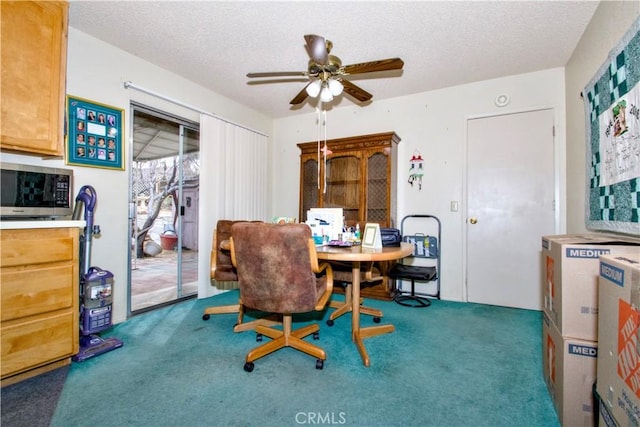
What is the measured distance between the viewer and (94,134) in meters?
2.47

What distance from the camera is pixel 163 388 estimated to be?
164 cm

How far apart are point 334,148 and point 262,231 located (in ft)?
7.86

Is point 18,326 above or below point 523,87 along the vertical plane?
below

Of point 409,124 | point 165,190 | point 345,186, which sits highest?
point 409,124

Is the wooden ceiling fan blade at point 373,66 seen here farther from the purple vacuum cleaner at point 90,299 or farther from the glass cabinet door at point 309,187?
the purple vacuum cleaner at point 90,299

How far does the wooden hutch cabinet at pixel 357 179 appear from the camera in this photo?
11.5 ft

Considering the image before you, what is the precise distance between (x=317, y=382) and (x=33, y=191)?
2142 millimetres

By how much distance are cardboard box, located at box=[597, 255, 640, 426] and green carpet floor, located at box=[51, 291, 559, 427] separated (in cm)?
58

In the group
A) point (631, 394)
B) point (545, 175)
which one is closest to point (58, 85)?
point (631, 394)

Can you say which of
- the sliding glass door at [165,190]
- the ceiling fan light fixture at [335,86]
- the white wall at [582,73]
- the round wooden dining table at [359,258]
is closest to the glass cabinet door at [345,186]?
the ceiling fan light fixture at [335,86]

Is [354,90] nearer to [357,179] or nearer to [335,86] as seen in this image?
[335,86]

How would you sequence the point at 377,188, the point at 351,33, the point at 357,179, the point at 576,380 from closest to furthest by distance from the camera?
1. the point at 576,380
2. the point at 351,33
3. the point at 377,188
4. the point at 357,179

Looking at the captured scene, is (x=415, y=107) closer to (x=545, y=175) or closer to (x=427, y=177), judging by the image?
(x=427, y=177)

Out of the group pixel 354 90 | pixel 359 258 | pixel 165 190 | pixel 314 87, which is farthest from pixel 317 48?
pixel 165 190
